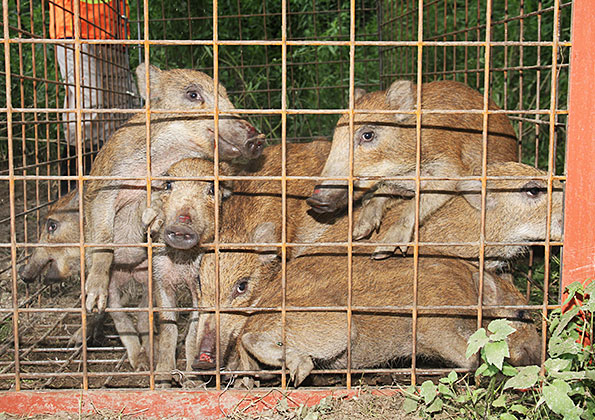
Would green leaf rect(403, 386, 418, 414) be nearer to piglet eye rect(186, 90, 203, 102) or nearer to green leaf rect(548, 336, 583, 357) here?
green leaf rect(548, 336, 583, 357)

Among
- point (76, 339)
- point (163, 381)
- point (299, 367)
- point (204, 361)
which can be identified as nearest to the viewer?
point (299, 367)

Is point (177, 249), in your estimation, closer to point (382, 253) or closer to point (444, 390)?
point (382, 253)

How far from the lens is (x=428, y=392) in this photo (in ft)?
10.1

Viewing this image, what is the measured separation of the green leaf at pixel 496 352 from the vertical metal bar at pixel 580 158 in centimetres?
65

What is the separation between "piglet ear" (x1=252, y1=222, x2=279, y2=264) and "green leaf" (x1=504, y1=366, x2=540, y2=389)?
68.5 inches

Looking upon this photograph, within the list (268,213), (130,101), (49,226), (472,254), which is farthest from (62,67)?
(472,254)

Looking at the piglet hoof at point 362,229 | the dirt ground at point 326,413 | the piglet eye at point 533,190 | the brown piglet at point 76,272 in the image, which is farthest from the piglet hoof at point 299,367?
the piglet eye at point 533,190

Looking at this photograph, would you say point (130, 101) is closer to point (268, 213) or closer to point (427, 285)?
point (268, 213)

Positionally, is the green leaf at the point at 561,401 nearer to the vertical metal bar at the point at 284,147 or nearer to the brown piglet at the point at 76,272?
the vertical metal bar at the point at 284,147

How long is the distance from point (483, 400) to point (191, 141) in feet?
7.89

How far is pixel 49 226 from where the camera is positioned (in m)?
5.14

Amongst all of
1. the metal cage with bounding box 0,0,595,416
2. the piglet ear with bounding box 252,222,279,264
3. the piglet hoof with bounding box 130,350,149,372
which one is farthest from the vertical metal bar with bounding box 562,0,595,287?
the piglet hoof with bounding box 130,350,149,372

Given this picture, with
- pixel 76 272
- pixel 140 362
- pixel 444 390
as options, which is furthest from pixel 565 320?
pixel 76 272

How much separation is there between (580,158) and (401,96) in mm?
1559
